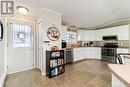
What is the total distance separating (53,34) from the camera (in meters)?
3.77

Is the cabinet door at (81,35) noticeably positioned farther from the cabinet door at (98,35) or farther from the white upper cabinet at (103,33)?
the cabinet door at (98,35)

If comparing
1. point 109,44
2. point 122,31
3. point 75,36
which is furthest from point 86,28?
point 122,31

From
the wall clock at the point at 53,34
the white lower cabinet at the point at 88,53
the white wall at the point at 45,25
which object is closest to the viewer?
the white wall at the point at 45,25

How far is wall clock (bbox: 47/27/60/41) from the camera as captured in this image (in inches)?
143

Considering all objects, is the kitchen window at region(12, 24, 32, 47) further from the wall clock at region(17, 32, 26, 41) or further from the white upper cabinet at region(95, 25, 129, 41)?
the white upper cabinet at region(95, 25, 129, 41)

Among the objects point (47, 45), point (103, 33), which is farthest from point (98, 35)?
point (47, 45)

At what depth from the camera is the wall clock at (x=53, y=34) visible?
11.9 ft

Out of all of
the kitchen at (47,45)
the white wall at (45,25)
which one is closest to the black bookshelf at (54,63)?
the kitchen at (47,45)

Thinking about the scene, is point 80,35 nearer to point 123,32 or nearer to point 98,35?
point 98,35

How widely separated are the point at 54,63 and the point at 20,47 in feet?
5.40

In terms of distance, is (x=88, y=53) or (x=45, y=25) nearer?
(x=45, y=25)

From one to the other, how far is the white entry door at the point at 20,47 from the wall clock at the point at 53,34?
3.67 ft

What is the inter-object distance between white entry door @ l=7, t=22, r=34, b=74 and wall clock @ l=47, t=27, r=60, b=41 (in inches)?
44.0

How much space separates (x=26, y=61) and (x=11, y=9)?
2.17m
